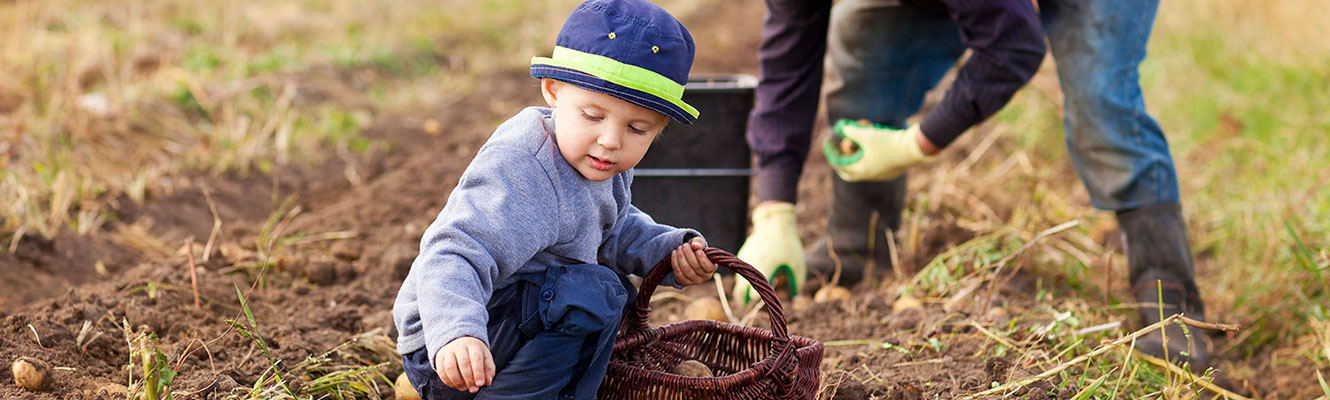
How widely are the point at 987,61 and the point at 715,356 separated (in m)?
0.89

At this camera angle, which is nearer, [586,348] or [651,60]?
[651,60]

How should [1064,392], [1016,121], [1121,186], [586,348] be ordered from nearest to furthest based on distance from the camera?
[586,348] < [1064,392] < [1121,186] < [1016,121]

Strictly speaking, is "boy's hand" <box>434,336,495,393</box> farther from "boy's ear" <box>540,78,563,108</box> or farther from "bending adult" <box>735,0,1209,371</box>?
"bending adult" <box>735,0,1209,371</box>

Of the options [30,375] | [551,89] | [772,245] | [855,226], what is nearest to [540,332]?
[551,89]

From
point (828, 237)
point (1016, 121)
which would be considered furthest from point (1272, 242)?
point (1016, 121)

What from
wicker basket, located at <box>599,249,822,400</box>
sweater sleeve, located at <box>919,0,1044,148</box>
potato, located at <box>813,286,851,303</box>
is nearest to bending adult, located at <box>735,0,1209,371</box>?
sweater sleeve, located at <box>919,0,1044,148</box>

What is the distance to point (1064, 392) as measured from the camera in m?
2.11

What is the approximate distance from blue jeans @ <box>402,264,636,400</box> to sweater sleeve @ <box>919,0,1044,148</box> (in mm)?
1008

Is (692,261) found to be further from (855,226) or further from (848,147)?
(855,226)

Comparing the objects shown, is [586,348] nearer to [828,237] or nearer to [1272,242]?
[828,237]

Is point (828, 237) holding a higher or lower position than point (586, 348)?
lower

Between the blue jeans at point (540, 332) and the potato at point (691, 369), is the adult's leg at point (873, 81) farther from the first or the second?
the blue jeans at point (540, 332)

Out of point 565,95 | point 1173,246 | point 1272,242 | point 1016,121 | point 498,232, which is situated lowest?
point 1016,121

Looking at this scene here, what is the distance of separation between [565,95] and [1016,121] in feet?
11.3
